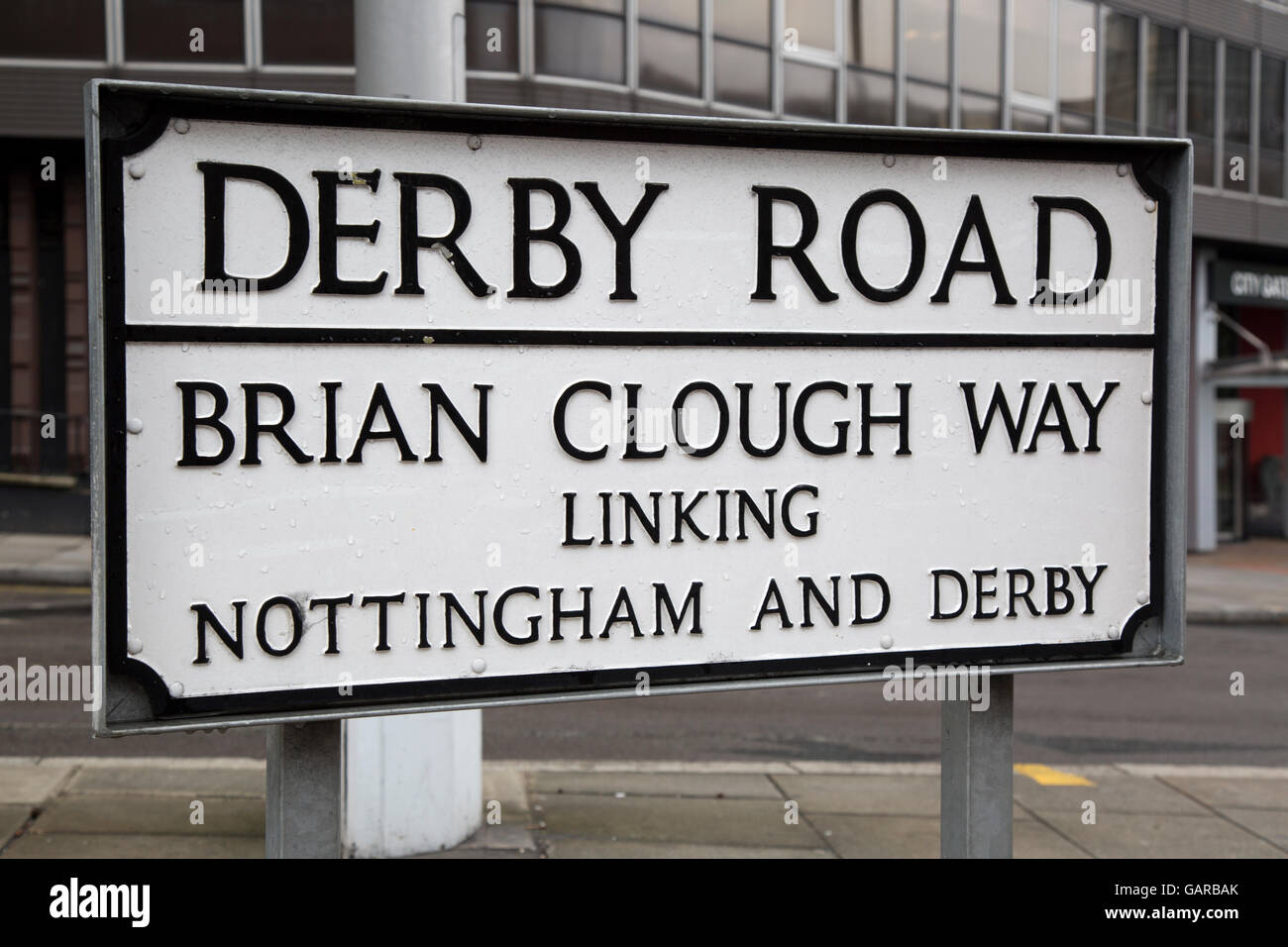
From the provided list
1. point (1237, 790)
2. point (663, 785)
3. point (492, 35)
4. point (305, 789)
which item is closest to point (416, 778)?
point (663, 785)

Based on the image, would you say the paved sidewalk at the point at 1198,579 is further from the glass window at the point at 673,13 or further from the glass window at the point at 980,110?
the glass window at the point at 673,13

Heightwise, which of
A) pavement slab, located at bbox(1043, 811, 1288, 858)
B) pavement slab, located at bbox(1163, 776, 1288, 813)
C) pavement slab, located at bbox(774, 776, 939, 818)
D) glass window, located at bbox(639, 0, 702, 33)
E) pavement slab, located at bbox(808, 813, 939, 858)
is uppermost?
glass window, located at bbox(639, 0, 702, 33)

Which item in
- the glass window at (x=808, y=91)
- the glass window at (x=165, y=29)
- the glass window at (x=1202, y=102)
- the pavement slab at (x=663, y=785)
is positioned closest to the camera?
the pavement slab at (x=663, y=785)

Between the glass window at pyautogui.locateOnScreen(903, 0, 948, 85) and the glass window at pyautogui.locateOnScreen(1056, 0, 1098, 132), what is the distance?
8.22 ft

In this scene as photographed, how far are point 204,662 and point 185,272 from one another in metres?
0.57

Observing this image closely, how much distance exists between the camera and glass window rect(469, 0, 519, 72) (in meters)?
16.9

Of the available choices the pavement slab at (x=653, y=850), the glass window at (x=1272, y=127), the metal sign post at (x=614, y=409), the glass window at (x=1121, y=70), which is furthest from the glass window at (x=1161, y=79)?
the metal sign post at (x=614, y=409)

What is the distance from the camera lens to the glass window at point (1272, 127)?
24.5 meters

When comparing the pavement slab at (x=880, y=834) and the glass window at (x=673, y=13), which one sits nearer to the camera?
the pavement slab at (x=880, y=834)

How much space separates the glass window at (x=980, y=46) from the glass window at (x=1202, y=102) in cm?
483

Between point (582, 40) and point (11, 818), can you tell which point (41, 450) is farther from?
point (11, 818)

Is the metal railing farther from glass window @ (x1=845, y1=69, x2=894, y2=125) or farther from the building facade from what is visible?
glass window @ (x1=845, y1=69, x2=894, y2=125)

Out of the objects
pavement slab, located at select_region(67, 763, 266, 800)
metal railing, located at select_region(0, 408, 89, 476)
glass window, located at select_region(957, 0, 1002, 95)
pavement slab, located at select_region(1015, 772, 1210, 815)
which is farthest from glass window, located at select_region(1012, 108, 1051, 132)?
pavement slab, located at select_region(67, 763, 266, 800)

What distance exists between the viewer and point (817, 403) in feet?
7.11
